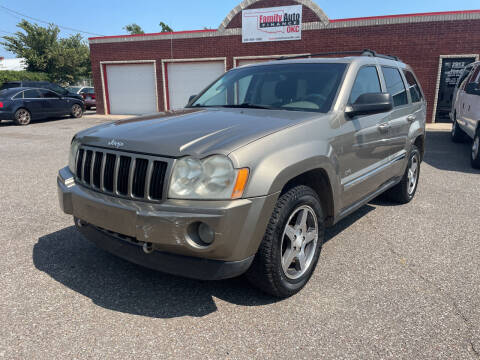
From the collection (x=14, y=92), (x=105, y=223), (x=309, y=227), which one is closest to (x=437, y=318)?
(x=309, y=227)

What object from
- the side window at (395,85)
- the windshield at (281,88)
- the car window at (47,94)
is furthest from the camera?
the car window at (47,94)

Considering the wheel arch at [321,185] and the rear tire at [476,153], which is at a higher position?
the wheel arch at [321,185]

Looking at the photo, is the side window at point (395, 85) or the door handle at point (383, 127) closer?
the door handle at point (383, 127)

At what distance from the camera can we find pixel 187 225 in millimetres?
2184

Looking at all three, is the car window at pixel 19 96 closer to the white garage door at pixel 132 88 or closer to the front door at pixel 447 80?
the white garage door at pixel 132 88

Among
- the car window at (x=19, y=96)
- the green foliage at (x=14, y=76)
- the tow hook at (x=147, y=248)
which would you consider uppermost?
the green foliage at (x=14, y=76)

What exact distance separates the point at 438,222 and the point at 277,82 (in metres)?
2.49

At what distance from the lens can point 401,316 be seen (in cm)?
253

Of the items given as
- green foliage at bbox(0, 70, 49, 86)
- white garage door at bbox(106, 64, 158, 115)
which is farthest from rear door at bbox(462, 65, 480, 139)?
green foliage at bbox(0, 70, 49, 86)

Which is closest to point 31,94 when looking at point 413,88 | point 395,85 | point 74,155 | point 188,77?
point 188,77

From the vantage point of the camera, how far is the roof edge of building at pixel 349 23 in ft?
47.1

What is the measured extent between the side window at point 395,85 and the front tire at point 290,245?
6.82 ft

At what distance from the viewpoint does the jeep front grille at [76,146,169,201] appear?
7.65ft

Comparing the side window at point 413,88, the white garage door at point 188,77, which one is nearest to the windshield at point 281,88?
the side window at point 413,88
